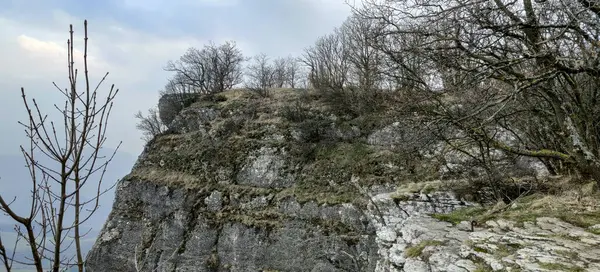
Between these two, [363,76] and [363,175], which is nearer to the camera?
[363,175]

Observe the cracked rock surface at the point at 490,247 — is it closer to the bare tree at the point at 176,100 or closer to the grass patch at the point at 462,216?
the grass patch at the point at 462,216

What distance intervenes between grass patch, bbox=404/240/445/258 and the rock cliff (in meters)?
3.81

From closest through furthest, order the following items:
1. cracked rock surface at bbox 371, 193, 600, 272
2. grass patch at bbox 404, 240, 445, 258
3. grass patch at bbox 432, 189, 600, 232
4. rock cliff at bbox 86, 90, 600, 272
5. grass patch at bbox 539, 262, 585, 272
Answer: grass patch at bbox 539, 262, 585, 272 < cracked rock surface at bbox 371, 193, 600, 272 < grass patch at bbox 404, 240, 445, 258 < grass patch at bbox 432, 189, 600, 232 < rock cliff at bbox 86, 90, 600, 272

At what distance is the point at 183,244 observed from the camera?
1577cm

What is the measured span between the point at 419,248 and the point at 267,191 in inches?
491

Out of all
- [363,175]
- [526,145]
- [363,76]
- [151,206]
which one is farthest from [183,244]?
[526,145]

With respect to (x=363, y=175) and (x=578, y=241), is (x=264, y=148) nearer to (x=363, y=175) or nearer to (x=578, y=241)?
(x=363, y=175)

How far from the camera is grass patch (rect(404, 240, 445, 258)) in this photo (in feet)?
12.5

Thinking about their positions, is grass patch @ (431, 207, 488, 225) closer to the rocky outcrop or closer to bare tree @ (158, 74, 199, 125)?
the rocky outcrop

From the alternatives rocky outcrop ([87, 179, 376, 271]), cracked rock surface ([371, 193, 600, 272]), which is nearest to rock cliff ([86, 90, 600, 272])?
rocky outcrop ([87, 179, 376, 271])

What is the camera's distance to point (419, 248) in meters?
3.91

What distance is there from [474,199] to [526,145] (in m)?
2.10

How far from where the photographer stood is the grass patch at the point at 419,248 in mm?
3825

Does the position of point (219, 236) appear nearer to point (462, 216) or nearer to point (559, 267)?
point (462, 216)
